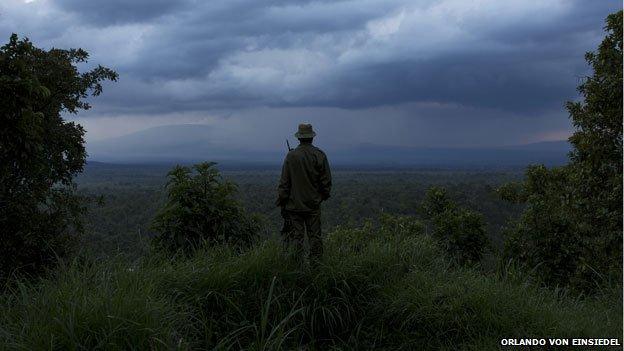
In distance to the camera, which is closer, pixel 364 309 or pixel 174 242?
pixel 364 309

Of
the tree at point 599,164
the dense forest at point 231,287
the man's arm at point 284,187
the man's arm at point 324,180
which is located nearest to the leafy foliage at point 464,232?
the tree at point 599,164

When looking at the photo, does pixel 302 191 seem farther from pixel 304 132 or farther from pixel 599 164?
pixel 599 164

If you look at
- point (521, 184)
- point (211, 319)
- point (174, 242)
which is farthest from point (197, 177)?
point (521, 184)

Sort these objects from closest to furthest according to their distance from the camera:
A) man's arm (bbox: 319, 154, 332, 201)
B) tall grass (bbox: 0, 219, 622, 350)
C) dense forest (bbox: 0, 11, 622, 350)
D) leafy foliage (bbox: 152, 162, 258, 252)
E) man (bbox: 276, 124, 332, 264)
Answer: tall grass (bbox: 0, 219, 622, 350) < dense forest (bbox: 0, 11, 622, 350) < man (bbox: 276, 124, 332, 264) < man's arm (bbox: 319, 154, 332, 201) < leafy foliage (bbox: 152, 162, 258, 252)

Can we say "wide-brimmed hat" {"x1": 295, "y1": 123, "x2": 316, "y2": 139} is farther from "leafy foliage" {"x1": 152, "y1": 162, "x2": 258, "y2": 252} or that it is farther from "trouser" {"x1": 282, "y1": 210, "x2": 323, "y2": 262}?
"leafy foliage" {"x1": 152, "y1": 162, "x2": 258, "y2": 252}

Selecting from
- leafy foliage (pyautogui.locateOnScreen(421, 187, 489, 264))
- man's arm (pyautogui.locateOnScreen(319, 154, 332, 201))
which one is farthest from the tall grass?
leafy foliage (pyautogui.locateOnScreen(421, 187, 489, 264))

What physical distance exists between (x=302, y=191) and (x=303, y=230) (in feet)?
1.69

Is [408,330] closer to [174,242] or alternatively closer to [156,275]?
[156,275]

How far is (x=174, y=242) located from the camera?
762 centimetres

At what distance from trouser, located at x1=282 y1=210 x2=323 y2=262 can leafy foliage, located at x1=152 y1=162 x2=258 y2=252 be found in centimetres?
124

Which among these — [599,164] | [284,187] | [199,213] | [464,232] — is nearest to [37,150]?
[199,213]

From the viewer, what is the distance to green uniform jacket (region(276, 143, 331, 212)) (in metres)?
6.66

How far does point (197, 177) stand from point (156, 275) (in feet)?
10.5

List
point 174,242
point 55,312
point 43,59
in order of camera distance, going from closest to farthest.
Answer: point 55,312 → point 174,242 → point 43,59
